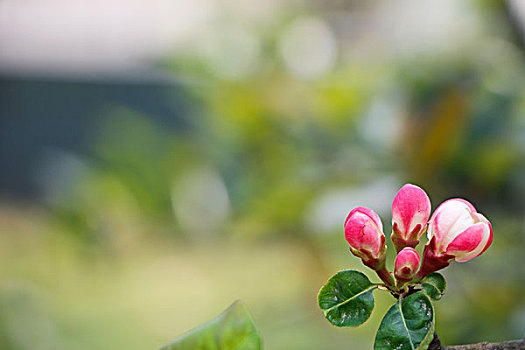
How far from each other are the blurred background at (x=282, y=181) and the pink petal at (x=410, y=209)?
0.49 meters

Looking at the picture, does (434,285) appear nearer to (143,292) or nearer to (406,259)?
(406,259)

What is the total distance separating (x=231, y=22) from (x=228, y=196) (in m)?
0.59

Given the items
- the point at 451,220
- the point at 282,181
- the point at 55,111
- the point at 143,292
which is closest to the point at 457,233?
the point at 451,220

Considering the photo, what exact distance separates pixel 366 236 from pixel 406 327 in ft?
0.14

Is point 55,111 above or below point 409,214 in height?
above

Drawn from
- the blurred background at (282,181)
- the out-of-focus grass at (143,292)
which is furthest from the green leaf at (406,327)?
the out-of-focus grass at (143,292)

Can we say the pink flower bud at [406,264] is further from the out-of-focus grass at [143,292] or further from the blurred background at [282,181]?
the out-of-focus grass at [143,292]

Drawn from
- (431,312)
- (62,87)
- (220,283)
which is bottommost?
(431,312)

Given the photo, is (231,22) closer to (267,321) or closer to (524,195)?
(267,321)

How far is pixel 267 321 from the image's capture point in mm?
1448

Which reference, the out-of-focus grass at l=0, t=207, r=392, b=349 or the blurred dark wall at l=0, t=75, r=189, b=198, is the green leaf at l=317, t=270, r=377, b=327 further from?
the blurred dark wall at l=0, t=75, r=189, b=198

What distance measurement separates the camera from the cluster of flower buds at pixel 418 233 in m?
0.25

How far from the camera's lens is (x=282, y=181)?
108 centimetres

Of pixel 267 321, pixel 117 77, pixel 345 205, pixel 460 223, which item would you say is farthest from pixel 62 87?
pixel 460 223
